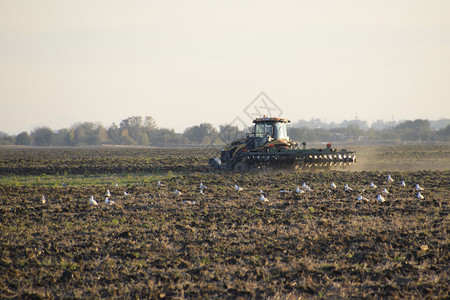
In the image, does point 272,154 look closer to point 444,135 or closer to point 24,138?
point 444,135

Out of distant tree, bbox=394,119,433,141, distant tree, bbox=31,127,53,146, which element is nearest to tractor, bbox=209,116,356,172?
distant tree, bbox=394,119,433,141

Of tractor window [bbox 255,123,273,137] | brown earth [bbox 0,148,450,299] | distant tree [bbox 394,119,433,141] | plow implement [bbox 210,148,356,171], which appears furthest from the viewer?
distant tree [bbox 394,119,433,141]

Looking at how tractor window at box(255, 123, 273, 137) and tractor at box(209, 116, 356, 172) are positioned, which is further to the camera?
tractor window at box(255, 123, 273, 137)

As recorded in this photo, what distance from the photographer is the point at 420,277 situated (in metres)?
7.52

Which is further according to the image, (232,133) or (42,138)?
(42,138)

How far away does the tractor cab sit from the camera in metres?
26.2

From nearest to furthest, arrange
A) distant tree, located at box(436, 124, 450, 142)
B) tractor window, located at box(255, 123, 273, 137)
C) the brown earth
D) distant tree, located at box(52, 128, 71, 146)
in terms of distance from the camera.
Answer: the brown earth, tractor window, located at box(255, 123, 273, 137), distant tree, located at box(436, 124, 450, 142), distant tree, located at box(52, 128, 71, 146)

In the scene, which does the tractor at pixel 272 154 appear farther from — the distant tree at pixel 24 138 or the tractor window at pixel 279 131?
the distant tree at pixel 24 138

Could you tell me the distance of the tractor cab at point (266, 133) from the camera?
26.2 metres

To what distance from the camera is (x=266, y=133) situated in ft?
86.8

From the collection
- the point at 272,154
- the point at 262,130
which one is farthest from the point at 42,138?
the point at 272,154

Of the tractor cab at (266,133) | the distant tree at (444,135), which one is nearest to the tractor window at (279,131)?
the tractor cab at (266,133)

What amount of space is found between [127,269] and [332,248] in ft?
12.6

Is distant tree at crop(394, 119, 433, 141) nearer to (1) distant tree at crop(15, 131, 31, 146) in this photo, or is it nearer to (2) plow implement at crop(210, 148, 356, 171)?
(1) distant tree at crop(15, 131, 31, 146)
